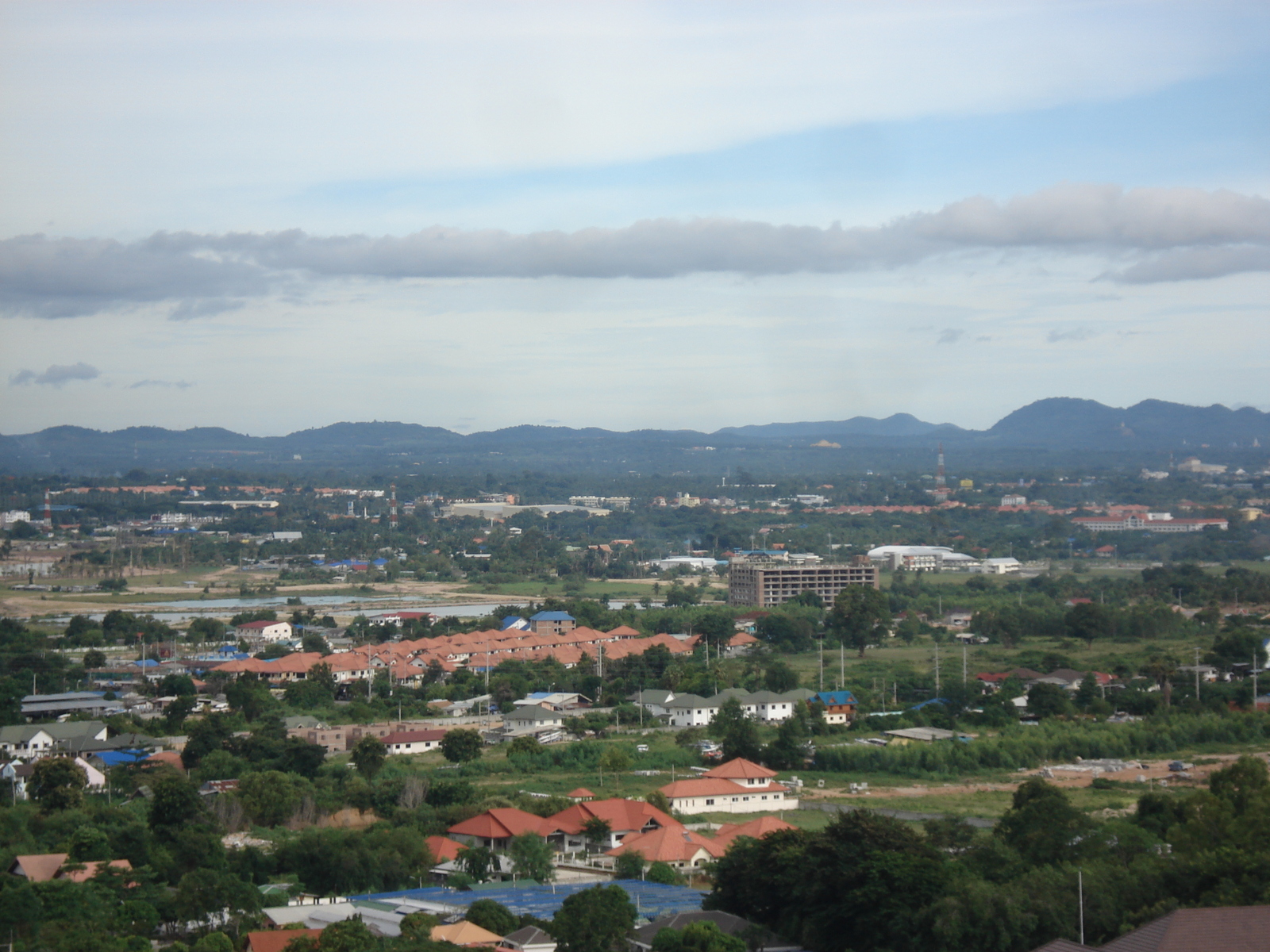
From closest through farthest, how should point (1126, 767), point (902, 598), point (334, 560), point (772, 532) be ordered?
point (1126, 767) → point (902, 598) → point (334, 560) → point (772, 532)

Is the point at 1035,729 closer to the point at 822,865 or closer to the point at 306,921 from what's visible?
the point at 822,865

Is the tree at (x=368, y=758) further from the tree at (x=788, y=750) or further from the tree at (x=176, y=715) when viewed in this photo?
the tree at (x=788, y=750)

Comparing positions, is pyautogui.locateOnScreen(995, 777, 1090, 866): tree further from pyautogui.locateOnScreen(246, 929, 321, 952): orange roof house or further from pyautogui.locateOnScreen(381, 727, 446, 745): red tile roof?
pyautogui.locateOnScreen(381, 727, 446, 745): red tile roof

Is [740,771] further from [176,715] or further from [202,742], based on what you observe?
[176,715]

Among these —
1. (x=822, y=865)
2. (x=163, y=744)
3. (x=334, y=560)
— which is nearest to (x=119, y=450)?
(x=334, y=560)

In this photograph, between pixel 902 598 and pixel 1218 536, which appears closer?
pixel 902 598

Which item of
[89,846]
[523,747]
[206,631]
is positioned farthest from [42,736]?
[206,631]

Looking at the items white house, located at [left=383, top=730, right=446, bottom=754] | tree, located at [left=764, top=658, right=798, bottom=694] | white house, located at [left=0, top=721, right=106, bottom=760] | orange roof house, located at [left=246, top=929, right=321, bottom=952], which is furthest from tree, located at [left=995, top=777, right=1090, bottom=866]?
white house, located at [left=0, top=721, right=106, bottom=760]
